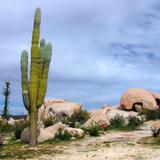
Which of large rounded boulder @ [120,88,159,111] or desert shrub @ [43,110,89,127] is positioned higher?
large rounded boulder @ [120,88,159,111]

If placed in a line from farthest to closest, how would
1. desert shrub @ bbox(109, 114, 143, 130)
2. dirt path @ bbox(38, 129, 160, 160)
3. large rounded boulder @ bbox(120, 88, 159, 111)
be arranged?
large rounded boulder @ bbox(120, 88, 159, 111)
desert shrub @ bbox(109, 114, 143, 130)
dirt path @ bbox(38, 129, 160, 160)

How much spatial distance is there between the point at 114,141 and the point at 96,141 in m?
0.87

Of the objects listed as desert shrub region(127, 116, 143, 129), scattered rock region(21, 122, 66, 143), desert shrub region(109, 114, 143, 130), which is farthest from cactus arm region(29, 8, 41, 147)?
desert shrub region(127, 116, 143, 129)

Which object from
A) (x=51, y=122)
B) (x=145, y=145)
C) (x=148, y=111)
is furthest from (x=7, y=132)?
(x=145, y=145)

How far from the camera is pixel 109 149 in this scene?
15.8 m

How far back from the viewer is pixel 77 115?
28.4 metres

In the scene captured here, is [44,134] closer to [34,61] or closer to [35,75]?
[35,75]

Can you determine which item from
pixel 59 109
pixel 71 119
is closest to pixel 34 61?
pixel 71 119

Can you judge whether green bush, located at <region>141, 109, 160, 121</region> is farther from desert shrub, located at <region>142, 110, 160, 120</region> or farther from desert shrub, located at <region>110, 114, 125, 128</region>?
desert shrub, located at <region>110, 114, 125, 128</region>

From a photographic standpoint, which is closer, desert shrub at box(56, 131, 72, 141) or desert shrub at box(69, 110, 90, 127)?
desert shrub at box(56, 131, 72, 141)

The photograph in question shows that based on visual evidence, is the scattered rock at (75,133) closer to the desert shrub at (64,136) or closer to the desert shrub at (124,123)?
the desert shrub at (64,136)

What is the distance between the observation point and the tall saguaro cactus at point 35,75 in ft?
59.2

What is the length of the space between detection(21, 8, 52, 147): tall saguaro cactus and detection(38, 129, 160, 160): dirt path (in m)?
2.04

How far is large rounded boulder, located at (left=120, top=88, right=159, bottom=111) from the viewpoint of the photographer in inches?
1185
